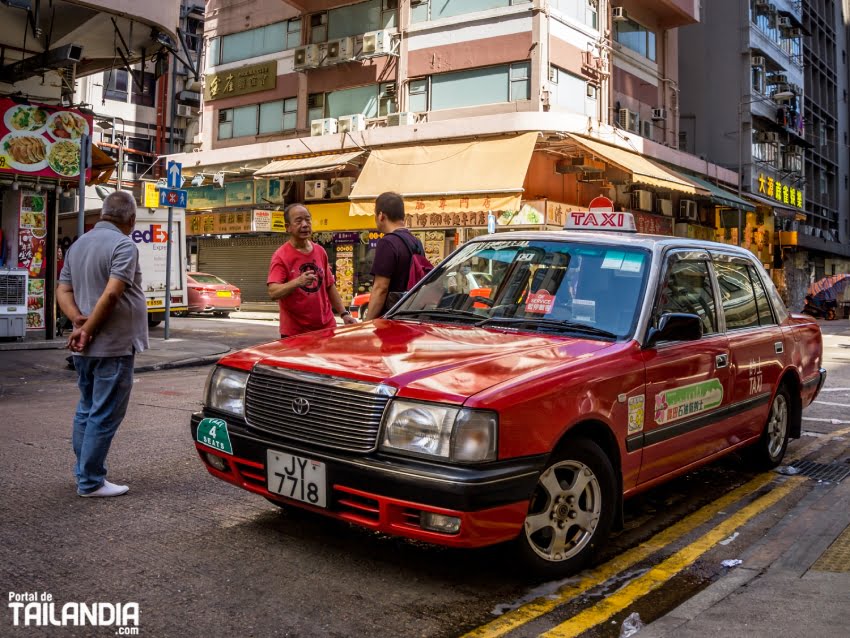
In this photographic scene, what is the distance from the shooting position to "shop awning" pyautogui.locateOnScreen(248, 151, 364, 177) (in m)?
26.2

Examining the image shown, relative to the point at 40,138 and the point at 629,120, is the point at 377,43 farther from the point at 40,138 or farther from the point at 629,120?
the point at 40,138

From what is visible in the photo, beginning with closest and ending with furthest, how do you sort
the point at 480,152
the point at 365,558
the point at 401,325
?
the point at 365,558, the point at 401,325, the point at 480,152

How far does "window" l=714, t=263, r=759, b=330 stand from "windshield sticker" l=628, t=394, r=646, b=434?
1.40 metres

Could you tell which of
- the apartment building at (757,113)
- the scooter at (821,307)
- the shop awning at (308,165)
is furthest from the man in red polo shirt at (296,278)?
the scooter at (821,307)

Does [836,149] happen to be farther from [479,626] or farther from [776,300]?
[479,626]

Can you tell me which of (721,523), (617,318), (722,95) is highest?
(722,95)

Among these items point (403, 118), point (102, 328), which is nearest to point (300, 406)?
point (102, 328)

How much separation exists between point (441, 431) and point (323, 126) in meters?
26.1

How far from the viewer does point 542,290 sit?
4.33 meters

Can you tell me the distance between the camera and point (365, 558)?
3.66m

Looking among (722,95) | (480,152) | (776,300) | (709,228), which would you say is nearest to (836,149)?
(722,95)

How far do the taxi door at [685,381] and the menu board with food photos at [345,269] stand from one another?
24.0 m

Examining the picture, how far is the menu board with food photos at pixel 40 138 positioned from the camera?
556 inches

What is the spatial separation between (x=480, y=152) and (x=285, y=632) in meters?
21.7
